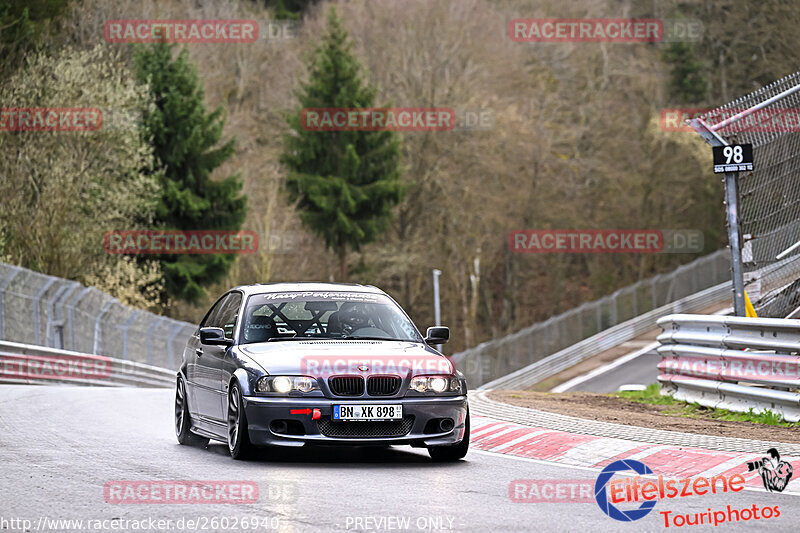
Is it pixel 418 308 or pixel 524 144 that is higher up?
pixel 524 144

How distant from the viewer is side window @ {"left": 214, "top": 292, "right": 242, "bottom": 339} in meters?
12.2

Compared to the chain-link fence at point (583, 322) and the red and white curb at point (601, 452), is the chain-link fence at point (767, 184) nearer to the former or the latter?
the red and white curb at point (601, 452)

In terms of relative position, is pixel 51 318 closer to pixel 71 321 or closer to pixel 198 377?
pixel 71 321

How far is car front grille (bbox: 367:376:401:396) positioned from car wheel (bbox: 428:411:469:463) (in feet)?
2.32

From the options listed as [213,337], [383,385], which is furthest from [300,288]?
[383,385]

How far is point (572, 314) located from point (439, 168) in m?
17.4

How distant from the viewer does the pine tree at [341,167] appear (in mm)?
62625

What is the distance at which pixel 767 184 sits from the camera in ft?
51.1

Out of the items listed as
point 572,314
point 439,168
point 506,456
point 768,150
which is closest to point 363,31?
point 439,168

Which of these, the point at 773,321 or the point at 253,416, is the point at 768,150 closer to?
the point at 773,321

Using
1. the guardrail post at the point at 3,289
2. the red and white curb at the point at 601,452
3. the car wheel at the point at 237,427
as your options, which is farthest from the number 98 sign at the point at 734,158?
the guardrail post at the point at 3,289

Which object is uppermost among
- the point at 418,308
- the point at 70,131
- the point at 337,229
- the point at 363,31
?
the point at 363,31

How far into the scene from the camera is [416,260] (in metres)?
65.3

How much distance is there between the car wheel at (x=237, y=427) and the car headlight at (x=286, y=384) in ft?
0.85
